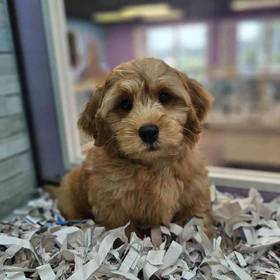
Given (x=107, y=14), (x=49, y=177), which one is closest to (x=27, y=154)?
(x=49, y=177)

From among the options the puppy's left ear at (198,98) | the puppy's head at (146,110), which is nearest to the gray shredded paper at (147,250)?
the puppy's head at (146,110)

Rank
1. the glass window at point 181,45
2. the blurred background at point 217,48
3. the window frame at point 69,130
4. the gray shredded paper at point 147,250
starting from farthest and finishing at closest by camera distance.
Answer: the glass window at point 181,45, the blurred background at point 217,48, the window frame at point 69,130, the gray shredded paper at point 147,250

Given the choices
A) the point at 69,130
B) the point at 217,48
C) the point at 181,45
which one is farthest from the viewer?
the point at 181,45

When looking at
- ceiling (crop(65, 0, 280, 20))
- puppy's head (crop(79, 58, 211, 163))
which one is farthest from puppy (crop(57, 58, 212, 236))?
ceiling (crop(65, 0, 280, 20))

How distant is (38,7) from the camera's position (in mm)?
1585

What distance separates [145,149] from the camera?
1043mm

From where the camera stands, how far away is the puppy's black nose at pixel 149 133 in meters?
1.02

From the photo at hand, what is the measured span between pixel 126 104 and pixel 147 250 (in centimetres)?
46

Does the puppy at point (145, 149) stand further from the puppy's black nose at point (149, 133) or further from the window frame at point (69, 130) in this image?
the window frame at point (69, 130)

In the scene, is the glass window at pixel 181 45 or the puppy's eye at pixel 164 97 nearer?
the puppy's eye at pixel 164 97

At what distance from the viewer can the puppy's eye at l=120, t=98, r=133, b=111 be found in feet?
3.68

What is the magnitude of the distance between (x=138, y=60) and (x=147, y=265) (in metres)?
0.62

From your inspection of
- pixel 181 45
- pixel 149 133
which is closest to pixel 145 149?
pixel 149 133

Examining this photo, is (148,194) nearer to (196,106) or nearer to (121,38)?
(196,106)
